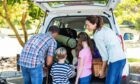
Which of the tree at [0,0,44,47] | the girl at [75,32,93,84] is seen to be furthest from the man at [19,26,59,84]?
the tree at [0,0,44,47]

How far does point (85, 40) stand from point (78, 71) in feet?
1.67

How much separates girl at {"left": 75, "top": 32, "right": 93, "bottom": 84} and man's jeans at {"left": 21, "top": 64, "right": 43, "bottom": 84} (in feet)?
2.00

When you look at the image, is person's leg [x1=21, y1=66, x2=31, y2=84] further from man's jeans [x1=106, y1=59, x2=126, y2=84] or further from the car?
man's jeans [x1=106, y1=59, x2=126, y2=84]

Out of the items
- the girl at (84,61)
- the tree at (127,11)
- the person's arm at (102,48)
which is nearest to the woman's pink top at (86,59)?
the girl at (84,61)

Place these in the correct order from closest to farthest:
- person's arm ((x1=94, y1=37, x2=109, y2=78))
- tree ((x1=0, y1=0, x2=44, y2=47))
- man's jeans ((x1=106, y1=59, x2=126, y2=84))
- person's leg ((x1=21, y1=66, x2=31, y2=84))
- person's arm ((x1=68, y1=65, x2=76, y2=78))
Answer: person's arm ((x1=94, y1=37, x2=109, y2=78)) → man's jeans ((x1=106, y1=59, x2=126, y2=84)) → person's arm ((x1=68, y1=65, x2=76, y2=78)) → person's leg ((x1=21, y1=66, x2=31, y2=84)) → tree ((x1=0, y1=0, x2=44, y2=47))

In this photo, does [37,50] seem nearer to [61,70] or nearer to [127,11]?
[61,70]

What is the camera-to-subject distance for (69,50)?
7.64m

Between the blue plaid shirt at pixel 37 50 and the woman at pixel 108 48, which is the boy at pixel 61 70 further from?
the woman at pixel 108 48

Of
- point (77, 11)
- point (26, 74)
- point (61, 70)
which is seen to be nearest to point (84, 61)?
point (61, 70)

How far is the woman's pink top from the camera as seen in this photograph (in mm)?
6648

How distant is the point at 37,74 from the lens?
6.77 meters

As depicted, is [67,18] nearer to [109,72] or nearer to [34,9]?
[109,72]

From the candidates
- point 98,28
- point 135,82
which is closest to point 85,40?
point 98,28

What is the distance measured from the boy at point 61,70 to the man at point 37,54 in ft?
0.42
